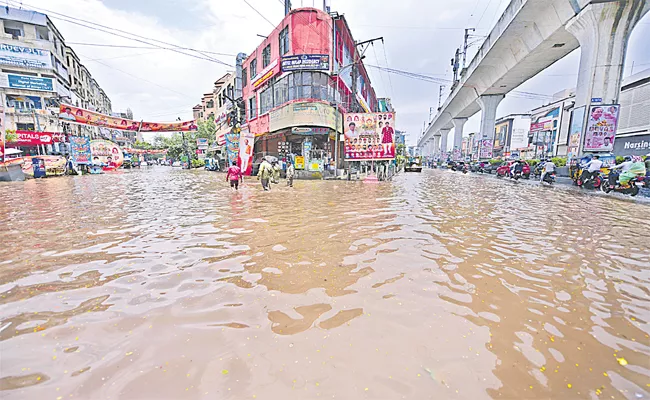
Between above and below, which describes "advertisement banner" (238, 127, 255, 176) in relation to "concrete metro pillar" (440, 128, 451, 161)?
below

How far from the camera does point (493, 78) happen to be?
1204 inches

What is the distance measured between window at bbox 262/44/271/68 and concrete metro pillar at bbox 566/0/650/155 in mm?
22617

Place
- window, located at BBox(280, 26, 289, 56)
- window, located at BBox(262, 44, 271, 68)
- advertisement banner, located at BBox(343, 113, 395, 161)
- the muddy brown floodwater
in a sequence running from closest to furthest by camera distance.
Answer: the muddy brown floodwater → advertisement banner, located at BBox(343, 113, 395, 161) → window, located at BBox(280, 26, 289, 56) → window, located at BBox(262, 44, 271, 68)

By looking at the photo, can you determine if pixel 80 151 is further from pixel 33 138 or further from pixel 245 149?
pixel 245 149

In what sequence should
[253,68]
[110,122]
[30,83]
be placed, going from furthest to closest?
1. [30,83]
2. [253,68]
3. [110,122]

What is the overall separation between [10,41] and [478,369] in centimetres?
5159

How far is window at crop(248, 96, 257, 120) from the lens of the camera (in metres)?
31.3

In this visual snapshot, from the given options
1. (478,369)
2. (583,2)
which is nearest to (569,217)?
(478,369)

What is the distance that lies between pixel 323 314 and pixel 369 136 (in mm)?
17500

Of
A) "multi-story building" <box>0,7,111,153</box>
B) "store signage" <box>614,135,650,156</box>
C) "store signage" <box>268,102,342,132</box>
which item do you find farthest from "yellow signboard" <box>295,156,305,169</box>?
"store signage" <box>614,135,650,156</box>

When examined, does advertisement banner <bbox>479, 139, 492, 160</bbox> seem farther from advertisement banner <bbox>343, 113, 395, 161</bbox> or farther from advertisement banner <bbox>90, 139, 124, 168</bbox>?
advertisement banner <bbox>90, 139, 124, 168</bbox>

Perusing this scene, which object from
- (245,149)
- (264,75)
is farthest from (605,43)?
(264,75)

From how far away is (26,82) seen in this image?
33.7 m

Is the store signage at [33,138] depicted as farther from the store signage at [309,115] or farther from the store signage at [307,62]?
the store signage at [307,62]
